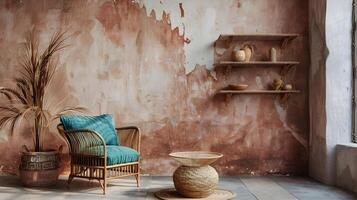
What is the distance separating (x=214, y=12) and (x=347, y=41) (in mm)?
1730

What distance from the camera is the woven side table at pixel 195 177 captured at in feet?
13.1

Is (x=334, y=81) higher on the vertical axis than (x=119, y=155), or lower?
higher

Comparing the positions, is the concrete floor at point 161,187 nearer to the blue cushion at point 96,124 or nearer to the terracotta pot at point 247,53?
the blue cushion at point 96,124

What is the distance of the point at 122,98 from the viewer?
555 centimetres

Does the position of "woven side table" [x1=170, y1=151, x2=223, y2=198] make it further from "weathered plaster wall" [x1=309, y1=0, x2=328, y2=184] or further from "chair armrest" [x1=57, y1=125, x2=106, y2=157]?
"weathered plaster wall" [x1=309, y1=0, x2=328, y2=184]

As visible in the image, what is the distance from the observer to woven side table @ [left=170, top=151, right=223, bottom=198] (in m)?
3.99

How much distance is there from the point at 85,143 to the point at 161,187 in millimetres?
987

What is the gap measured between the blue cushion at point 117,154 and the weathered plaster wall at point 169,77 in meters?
0.88

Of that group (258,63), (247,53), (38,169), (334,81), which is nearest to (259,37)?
(247,53)

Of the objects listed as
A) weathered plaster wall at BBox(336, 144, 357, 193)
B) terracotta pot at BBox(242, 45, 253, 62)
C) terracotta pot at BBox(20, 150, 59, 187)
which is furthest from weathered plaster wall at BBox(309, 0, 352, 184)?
terracotta pot at BBox(20, 150, 59, 187)

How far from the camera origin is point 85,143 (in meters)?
4.58

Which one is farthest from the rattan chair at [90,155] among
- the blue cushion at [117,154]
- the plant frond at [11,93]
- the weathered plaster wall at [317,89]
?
the weathered plaster wall at [317,89]

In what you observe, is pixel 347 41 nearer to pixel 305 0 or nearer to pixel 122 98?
pixel 305 0

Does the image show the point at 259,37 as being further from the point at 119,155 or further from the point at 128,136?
the point at 119,155
